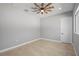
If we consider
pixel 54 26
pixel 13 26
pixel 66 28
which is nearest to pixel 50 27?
pixel 54 26

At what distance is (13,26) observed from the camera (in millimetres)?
3508

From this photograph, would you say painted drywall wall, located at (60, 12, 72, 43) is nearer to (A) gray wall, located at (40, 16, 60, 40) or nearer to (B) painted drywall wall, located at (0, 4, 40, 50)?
(A) gray wall, located at (40, 16, 60, 40)

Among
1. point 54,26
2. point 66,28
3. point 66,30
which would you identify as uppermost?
point 54,26

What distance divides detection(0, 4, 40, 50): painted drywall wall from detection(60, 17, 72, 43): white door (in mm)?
2083

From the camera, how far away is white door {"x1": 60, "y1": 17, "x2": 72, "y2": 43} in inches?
177

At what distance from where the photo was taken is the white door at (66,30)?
450 cm

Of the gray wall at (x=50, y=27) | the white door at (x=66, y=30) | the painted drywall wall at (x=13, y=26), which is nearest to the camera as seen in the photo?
the painted drywall wall at (x=13, y=26)

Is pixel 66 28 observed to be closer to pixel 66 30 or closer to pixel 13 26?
pixel 66 30

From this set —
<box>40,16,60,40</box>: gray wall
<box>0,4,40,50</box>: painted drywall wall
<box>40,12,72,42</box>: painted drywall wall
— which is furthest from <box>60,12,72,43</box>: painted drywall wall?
<box>0,4,40,50</box>: painted drywall wall

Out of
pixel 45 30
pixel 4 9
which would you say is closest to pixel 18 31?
pixel 4 9

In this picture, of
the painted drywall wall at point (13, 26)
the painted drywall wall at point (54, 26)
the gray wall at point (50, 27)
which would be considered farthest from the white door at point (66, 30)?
the painted drywall wall at point (13, 26)

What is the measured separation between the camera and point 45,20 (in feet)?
18.7

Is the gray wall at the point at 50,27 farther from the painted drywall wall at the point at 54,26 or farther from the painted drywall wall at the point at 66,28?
the painted drywall wall at the point at 66,28

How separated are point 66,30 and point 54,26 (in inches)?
36.7
